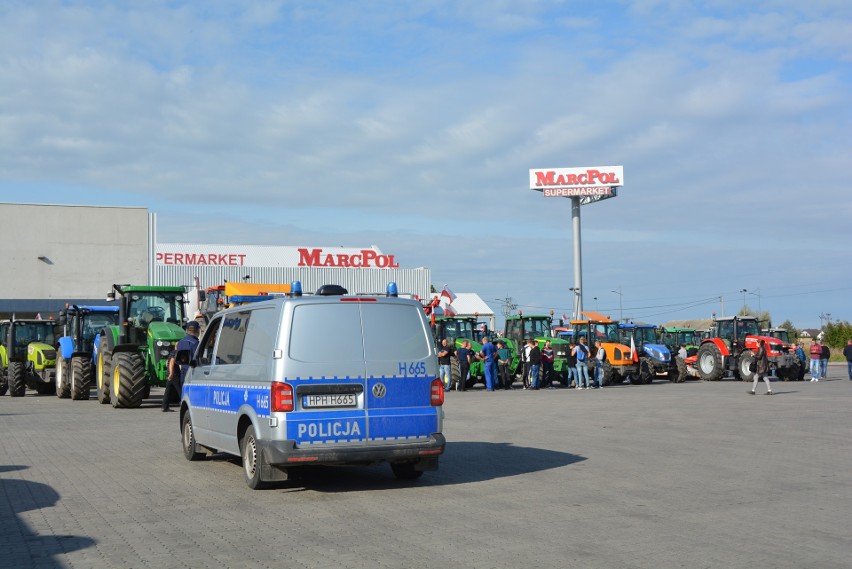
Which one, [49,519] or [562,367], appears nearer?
[49,519]

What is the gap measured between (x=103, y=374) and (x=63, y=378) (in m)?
4.06

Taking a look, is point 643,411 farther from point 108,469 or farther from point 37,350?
point 37,350

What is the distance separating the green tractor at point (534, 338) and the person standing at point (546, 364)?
19 cm

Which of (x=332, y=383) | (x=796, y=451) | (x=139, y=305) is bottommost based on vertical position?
(x=796, y=451)

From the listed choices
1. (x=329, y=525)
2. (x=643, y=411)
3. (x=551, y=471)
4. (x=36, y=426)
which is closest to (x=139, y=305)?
(x=36, y=426)

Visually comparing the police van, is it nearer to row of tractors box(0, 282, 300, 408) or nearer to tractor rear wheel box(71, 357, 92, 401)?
row of tractors box(0, 282, 300, 408)

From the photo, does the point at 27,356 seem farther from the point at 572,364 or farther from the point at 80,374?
the point at 572,364

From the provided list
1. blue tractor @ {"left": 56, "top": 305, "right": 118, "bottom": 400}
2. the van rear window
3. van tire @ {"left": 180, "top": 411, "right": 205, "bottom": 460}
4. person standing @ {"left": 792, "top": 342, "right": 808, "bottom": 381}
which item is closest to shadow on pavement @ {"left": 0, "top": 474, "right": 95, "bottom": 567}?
van tire @ {"left": 180, "top": 411, "right": 205, "bottom": 460}

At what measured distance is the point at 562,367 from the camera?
35.0 meters

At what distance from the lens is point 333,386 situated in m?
9.70

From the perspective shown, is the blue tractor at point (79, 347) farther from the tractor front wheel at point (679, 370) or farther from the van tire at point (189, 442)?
the tractor front wheel at point (679, 370)

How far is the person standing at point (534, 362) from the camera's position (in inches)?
1302

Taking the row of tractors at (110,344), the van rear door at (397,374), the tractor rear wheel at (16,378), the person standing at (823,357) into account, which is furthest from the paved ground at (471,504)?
the person standing at (823,357)

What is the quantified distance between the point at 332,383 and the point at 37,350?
2166 centimetres
